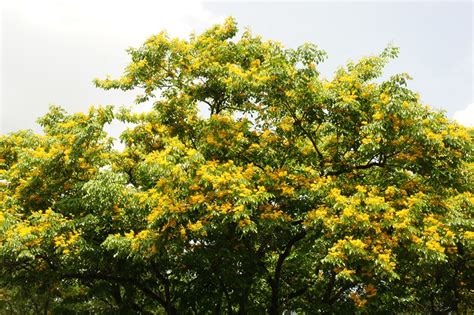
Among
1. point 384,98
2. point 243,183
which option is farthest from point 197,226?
point 384,98

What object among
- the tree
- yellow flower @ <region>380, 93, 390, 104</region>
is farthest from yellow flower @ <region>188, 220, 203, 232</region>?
yellow flower @ <region>380, 93, 390, 104</region>

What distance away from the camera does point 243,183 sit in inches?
359

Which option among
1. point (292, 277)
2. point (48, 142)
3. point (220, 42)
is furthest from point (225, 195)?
point (292, 277)

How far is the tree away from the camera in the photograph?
9172 millimetres

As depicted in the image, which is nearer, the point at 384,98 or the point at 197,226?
the point at 197,226

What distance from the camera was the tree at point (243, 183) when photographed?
9.17 meters

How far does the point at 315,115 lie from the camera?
1120 cm

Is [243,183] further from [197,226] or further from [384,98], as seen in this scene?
[384,98]

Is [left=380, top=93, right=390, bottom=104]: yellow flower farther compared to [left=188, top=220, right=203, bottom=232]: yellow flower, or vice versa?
[left=380, top=93, right=390, bottom=104]: yellow flower

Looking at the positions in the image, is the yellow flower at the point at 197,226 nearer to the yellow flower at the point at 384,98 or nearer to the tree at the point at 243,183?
the tree at the point at 243,183

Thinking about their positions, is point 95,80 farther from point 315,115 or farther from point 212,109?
point 315,115

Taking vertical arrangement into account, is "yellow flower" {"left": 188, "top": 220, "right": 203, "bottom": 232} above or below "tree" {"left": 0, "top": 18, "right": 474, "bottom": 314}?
below

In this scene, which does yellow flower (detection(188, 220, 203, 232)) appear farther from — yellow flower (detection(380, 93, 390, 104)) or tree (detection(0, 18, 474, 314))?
yellow flower (detection(380, 93, 390, 104))

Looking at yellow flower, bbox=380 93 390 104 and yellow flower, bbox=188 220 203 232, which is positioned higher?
yellow flower, bbox=380 93 390 104
